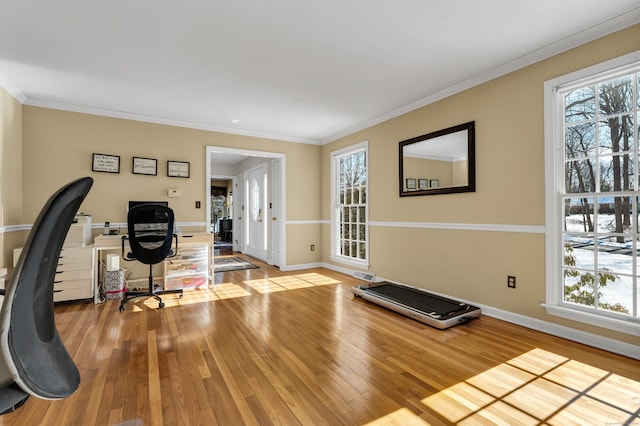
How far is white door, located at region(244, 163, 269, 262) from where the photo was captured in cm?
674

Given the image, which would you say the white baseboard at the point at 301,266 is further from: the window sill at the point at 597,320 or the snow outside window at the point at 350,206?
the window sill at the point at 597,320

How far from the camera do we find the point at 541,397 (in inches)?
71.7

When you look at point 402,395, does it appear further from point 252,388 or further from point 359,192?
point 359,192

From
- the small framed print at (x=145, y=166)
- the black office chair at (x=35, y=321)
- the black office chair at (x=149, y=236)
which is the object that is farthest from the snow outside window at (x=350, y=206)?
the black office chair at (x=35, y=321)

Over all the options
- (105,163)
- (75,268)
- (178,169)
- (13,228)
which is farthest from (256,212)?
(13,228)

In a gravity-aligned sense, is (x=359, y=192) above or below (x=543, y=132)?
below

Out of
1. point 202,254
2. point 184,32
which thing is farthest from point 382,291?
point 184,32

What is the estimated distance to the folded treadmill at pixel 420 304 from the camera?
9.80 ft

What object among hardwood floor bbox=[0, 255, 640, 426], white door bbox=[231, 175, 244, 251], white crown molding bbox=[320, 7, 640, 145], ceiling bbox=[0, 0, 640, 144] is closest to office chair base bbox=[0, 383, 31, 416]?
hardwood floor bbox=[0, 255, 640, 426]

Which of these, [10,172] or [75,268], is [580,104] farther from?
[10,172]

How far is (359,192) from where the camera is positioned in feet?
17.2

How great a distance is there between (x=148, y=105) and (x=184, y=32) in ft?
6.74

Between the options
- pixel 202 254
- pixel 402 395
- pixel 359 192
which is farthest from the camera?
pixel 359 192

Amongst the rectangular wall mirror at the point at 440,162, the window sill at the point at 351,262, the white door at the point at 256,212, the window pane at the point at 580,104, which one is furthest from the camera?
the white door at the point at 256,212
